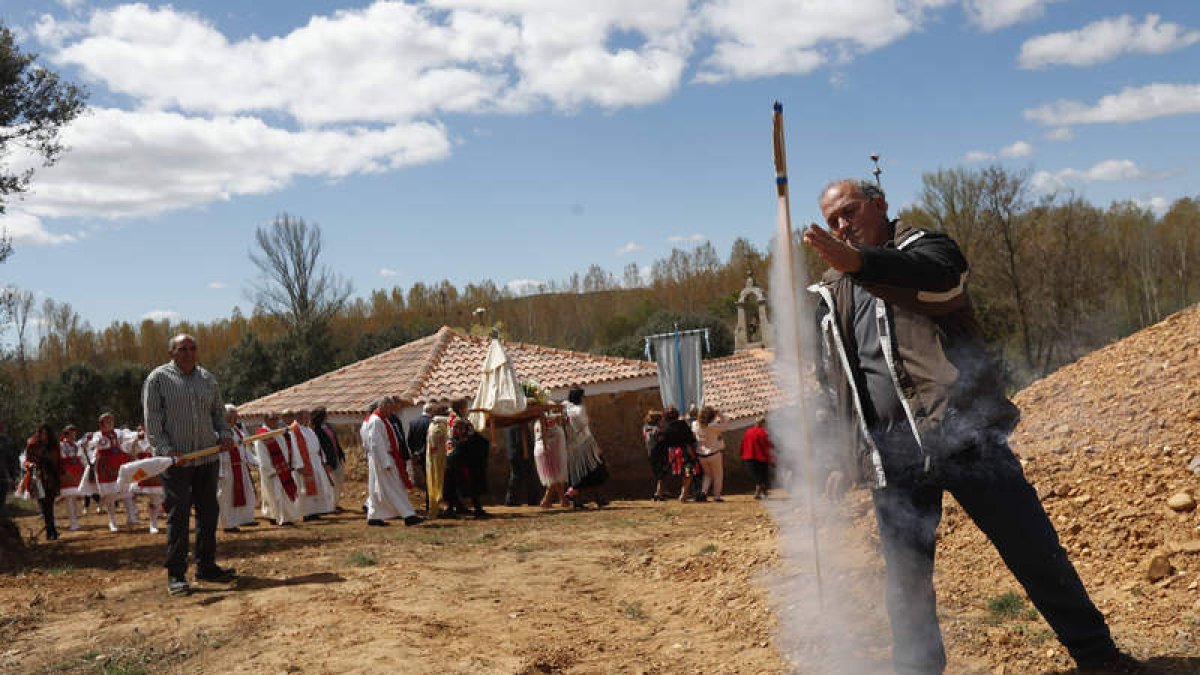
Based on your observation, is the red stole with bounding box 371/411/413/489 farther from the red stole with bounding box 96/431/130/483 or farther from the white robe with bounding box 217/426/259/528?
the red stole with bounding box 96/431/130/483

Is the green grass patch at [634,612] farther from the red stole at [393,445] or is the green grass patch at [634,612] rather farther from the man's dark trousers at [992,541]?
the red stole at [393,445]

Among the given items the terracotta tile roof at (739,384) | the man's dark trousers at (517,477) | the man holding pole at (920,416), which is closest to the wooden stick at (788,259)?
the man holding pole at (920,416)

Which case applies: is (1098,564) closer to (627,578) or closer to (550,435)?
(627,578)

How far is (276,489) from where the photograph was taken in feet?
49.8

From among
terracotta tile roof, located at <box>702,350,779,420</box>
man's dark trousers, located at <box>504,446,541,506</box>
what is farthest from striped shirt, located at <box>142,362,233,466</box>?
terracotta tile roof, located at <box>702,350,779,420</box>

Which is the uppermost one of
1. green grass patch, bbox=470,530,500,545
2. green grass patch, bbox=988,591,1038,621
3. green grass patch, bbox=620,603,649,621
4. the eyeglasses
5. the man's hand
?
the eyeglasses

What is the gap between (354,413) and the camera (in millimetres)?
19906

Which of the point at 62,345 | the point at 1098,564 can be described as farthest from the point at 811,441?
the point at 62,345

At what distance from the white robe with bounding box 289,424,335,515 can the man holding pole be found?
12221mm

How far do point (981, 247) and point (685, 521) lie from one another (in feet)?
90.8

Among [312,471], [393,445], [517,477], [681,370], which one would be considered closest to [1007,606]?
[393,445]

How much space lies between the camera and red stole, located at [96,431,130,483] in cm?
1484

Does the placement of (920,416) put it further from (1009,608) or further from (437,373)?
(437,373)

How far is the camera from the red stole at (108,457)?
584 inches
